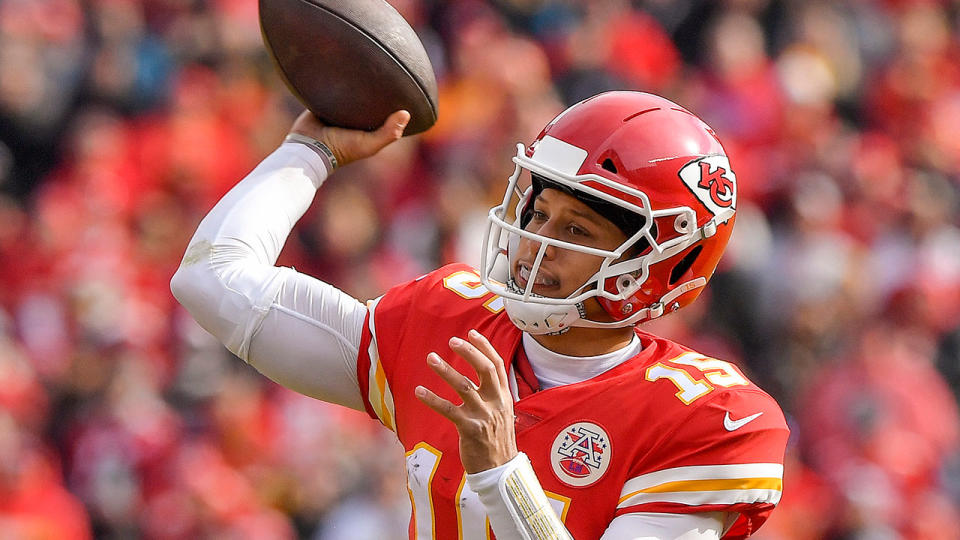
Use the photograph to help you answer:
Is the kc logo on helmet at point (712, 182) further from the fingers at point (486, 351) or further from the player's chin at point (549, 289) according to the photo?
the fingers at point (486, 351)

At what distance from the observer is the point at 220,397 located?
593 cm

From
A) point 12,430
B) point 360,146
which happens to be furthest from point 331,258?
point 360,146

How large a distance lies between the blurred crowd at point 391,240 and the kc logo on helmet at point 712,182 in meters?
3.25

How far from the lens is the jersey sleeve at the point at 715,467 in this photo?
2.34 m

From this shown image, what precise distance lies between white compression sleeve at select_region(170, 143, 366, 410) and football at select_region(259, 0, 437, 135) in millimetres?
189

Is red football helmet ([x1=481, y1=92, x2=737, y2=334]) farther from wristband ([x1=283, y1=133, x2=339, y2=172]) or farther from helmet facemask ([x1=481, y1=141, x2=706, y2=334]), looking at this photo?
wristband ([x1=283, y1=133, x2=339, y2=172])

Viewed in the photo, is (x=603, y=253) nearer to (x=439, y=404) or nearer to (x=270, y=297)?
(x=439, y=404)

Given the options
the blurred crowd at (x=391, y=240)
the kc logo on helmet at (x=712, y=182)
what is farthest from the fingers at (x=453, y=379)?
the blurred crowd at (x=391, y=240)

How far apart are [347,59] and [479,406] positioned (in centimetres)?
90

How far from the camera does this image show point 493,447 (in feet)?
7.16

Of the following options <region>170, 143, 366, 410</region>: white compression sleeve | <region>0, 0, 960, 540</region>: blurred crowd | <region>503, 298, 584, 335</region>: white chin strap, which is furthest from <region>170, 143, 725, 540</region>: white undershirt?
<region>0, 0, 960, 540</region>: blurred crowd

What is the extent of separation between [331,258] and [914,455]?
2788 mm

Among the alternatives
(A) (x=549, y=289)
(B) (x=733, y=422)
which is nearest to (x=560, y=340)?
(A) (x=549, y=289)

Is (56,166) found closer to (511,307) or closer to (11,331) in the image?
(11,331)
